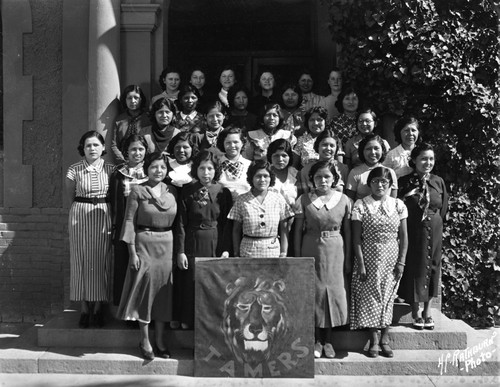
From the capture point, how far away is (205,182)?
5.41 metres

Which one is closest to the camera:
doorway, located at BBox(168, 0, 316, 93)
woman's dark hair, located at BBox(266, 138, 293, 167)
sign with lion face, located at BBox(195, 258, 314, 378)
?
sign with lion face, located at BBox(195, 258, 314, 378)

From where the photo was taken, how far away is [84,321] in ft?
19.0

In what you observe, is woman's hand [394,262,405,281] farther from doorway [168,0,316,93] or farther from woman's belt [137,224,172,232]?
doorway [168,0,316,93]

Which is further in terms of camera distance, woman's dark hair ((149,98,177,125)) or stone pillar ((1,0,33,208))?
stone pillar ((1,0,33,208))

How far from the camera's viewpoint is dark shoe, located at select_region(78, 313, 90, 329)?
18.9 ft

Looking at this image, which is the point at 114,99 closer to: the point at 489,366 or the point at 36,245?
the point at 36,245

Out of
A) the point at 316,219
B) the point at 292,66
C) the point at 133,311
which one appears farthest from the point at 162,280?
the point at 292,66

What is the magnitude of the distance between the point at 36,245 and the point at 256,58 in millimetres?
3593

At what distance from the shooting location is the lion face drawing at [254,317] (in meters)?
5.19

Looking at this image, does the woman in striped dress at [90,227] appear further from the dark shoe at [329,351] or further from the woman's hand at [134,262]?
the dark shoe at [329,351]

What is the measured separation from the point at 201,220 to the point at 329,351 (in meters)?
1.50

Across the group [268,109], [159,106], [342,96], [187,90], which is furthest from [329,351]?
[187,90]

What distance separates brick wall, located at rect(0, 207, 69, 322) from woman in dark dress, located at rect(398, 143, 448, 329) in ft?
11.7

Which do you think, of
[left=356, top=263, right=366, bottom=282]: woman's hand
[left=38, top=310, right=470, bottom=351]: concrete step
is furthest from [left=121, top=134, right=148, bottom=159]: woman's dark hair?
[left=356, top=263, right=366, bottom=282]: woman's hand
